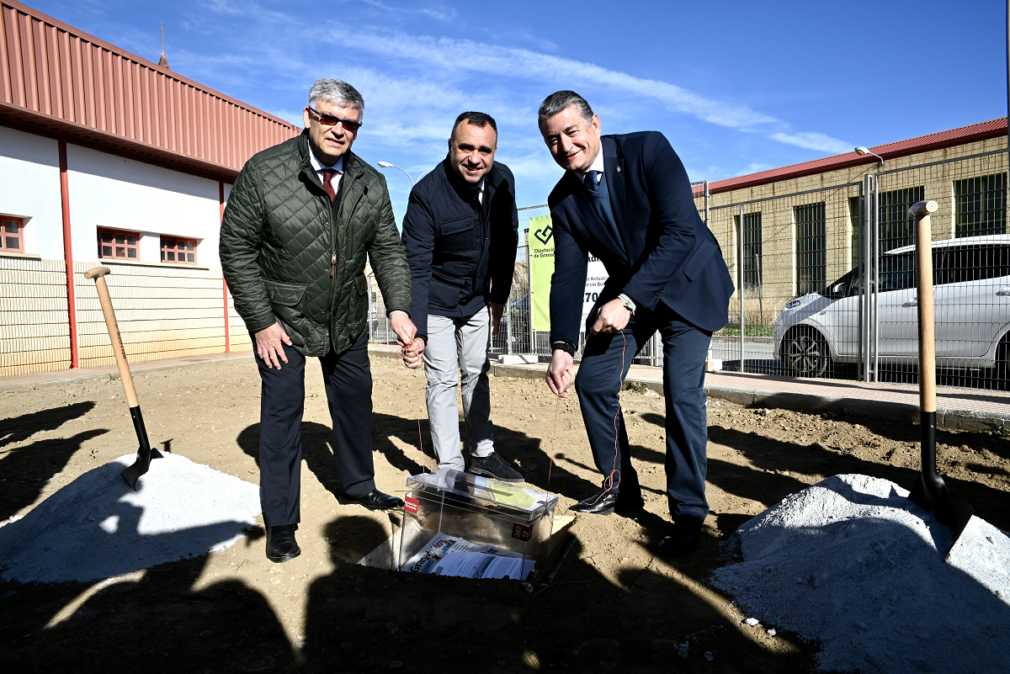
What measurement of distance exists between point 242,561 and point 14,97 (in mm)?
10532

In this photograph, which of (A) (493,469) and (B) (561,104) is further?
(A) (493,469)

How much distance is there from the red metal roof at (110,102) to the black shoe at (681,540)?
36.4ft

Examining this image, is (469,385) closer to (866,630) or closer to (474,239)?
(474,239)

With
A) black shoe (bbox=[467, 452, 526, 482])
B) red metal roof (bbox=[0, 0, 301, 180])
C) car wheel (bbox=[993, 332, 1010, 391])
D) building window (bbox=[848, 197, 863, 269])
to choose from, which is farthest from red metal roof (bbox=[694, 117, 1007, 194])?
black shoe (bbox=[467, 452, 526, 482])

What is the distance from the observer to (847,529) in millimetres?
2361

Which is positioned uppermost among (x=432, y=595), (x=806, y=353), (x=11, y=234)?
(x=11, y=234)

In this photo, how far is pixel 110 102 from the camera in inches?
440

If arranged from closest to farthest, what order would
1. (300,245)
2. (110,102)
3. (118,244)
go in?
(300,245) → (110,102) → (118,244)

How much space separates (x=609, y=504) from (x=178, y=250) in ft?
40.7

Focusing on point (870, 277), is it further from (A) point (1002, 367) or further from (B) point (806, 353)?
(A) point (1002, 367)

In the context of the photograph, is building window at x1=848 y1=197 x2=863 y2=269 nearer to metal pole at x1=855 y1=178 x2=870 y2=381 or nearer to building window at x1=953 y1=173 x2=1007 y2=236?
metal pole at x1=855 y1=178 x2=870 y2=381

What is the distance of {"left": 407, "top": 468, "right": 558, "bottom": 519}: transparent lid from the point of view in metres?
2.68

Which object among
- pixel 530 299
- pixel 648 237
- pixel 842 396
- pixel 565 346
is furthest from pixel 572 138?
pixel 530 299

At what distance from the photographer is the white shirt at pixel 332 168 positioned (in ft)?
9.52
